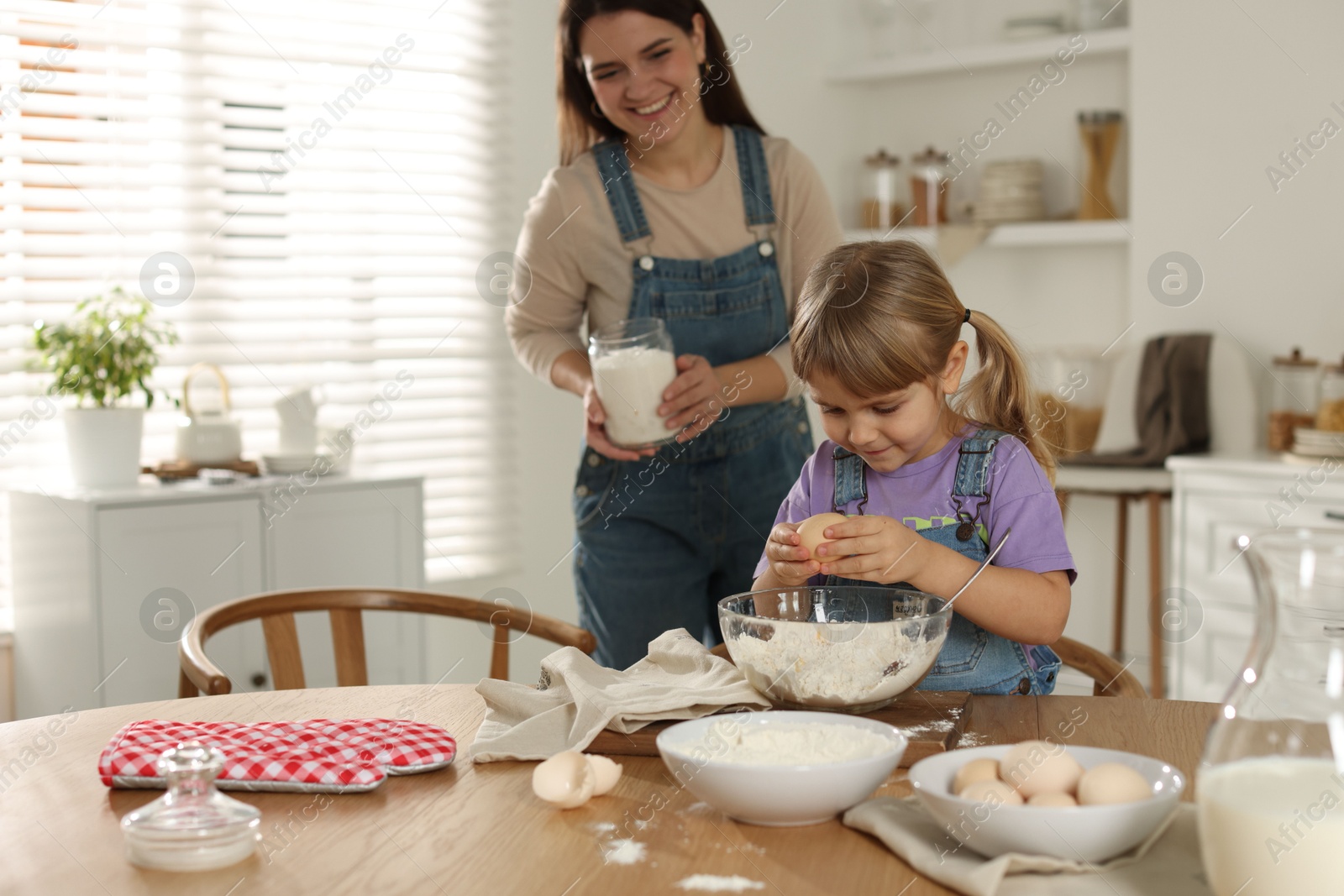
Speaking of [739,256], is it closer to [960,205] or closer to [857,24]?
[960,205]

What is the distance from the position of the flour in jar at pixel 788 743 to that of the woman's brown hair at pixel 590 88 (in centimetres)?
120

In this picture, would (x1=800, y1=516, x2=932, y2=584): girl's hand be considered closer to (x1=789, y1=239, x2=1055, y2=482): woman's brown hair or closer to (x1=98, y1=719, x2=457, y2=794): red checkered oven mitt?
(x1=789, y1=239, x2=1055, y2=482): woman's brown hair

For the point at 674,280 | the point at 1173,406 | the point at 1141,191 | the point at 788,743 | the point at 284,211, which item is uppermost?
the point at 1141,191

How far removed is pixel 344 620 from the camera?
1.62 meters

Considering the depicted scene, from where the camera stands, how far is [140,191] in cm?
272

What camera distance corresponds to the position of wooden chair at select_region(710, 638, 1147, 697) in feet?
4.32

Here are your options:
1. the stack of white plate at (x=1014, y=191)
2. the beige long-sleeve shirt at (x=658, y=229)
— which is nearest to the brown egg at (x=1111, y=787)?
the beige long-sleeve shirt at (x=658, y=229)

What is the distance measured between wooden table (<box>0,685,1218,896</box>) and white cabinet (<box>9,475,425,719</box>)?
4.41 feet

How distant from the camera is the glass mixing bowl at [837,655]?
3.25 ft

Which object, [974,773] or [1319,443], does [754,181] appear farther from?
[1319,443]

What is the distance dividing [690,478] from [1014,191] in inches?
88.3

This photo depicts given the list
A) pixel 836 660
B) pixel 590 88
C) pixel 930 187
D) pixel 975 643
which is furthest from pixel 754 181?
pixel 930 187

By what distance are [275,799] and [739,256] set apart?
118cm

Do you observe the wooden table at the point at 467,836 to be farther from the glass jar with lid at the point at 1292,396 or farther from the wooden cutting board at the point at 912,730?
the glass jar with lid at the point at 1292,396
